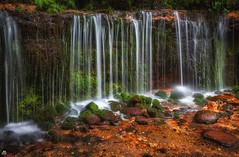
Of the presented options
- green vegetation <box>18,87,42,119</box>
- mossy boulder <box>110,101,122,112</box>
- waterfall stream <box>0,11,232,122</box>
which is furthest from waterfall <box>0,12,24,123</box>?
mossy boulder <box>110,101,122,112</box>

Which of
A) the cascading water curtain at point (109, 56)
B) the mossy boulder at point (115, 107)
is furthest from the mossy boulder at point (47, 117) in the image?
the mossy boulder at point (115, 107)

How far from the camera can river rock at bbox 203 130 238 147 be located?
3955 mm

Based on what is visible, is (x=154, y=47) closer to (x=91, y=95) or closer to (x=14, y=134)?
(x=91, y=95)

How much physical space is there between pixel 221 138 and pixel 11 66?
24.5 feet

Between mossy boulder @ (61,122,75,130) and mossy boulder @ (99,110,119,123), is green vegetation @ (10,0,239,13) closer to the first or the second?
mossy boulder @ (99,110,119,123)

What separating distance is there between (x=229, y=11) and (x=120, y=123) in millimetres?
10624

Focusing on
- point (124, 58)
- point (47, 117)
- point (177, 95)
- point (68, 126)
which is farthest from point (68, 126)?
point (177, 95)

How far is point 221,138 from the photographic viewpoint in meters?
4.12

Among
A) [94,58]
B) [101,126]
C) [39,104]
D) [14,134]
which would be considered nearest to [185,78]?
[94,58]

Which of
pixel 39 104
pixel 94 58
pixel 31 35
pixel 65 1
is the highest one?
pixel 65 1

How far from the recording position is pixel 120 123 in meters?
5.59

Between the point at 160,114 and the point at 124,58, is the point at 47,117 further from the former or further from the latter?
the point at 124,58

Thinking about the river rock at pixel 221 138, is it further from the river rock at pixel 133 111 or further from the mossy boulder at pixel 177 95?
the mossy boulder at pixel 177 95

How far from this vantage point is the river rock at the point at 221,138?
3.96 m
